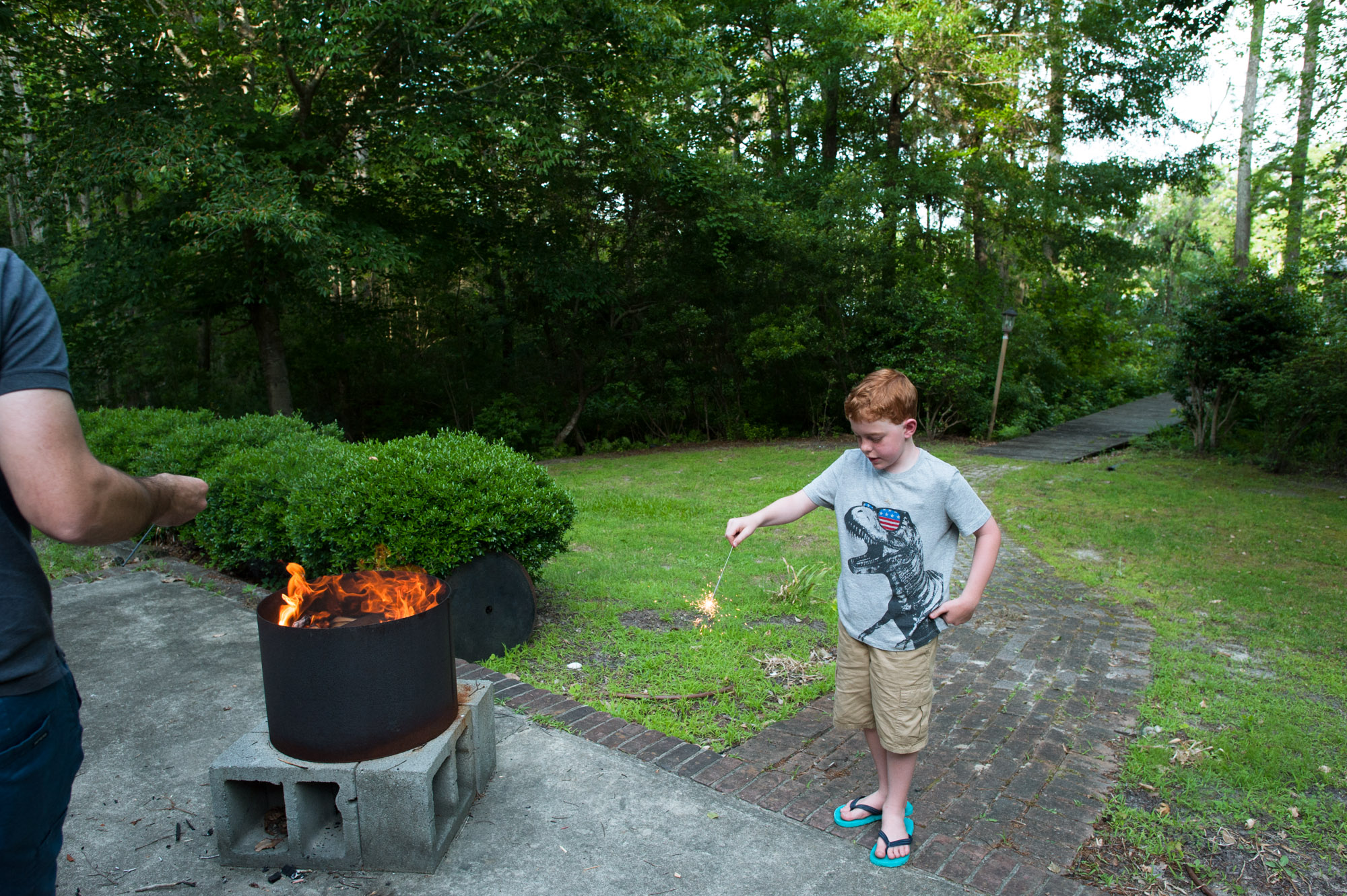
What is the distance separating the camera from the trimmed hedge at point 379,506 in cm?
434

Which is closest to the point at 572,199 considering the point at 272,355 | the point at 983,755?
the point at 272,355

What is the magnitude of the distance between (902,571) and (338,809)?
2015 mm

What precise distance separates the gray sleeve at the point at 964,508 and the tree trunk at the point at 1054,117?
51.6 ft

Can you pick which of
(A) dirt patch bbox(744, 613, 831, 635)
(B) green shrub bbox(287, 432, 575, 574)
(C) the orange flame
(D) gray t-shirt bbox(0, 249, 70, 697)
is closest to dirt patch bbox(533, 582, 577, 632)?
(B) green shrub bbox(287, 432, 575, 574)

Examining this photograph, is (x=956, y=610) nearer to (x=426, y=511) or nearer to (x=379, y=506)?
(x=426, y=511)

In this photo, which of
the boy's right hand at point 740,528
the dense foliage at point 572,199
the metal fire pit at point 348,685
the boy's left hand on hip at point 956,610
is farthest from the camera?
the dense foliage at point 572,199

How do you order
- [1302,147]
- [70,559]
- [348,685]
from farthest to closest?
[1302,147] → [70,559] → [348,685]

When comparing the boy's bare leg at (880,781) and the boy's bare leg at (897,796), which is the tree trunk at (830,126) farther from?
the boy's bare leg at (897,796)

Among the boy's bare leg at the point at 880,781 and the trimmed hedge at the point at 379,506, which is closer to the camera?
the boy's bare leg at the point at 880,781

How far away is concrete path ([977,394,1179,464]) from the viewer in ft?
44.6

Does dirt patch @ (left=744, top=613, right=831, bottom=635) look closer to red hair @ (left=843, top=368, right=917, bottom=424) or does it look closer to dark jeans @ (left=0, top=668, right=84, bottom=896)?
red hair @ (left=843, top=368, right=917, bottom=424)

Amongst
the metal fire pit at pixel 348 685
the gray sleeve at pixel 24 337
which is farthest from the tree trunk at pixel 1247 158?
the gray sleeve at pixel 24 337

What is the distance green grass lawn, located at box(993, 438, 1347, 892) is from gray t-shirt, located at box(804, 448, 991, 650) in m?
1.04

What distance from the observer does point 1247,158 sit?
20.5 m
